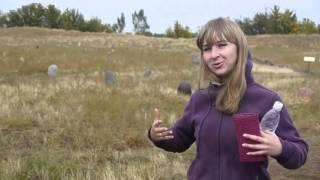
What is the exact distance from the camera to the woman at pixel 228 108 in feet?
8.92

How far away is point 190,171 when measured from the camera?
2996mm

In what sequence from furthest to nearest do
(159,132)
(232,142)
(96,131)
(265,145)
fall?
(96,131)
(159,132)
(232,142)
(265,145)

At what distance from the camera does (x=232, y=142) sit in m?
2.72

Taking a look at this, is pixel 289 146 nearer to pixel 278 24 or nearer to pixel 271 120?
pixel 271 120

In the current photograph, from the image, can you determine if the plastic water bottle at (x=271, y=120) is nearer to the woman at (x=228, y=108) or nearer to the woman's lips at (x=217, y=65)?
the woman at (x=228, y=108)

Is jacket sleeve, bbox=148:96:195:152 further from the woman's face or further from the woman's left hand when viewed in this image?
the woman's left hand

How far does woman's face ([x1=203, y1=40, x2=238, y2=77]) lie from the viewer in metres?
2.78

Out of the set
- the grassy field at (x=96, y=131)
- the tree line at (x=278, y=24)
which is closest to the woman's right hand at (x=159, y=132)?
the grassy field at (x=96, y=131)

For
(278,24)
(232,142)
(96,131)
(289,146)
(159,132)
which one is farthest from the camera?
(278,24)

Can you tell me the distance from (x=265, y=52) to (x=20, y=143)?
43.7 meters

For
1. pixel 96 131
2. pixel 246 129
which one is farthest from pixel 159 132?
pixel 96 131

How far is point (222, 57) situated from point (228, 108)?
25 cm

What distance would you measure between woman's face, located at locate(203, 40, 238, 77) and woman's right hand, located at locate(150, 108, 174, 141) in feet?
1.43

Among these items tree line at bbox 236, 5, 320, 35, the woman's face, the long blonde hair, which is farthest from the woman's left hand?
tree line at bbox 236, 5, 320, 35
